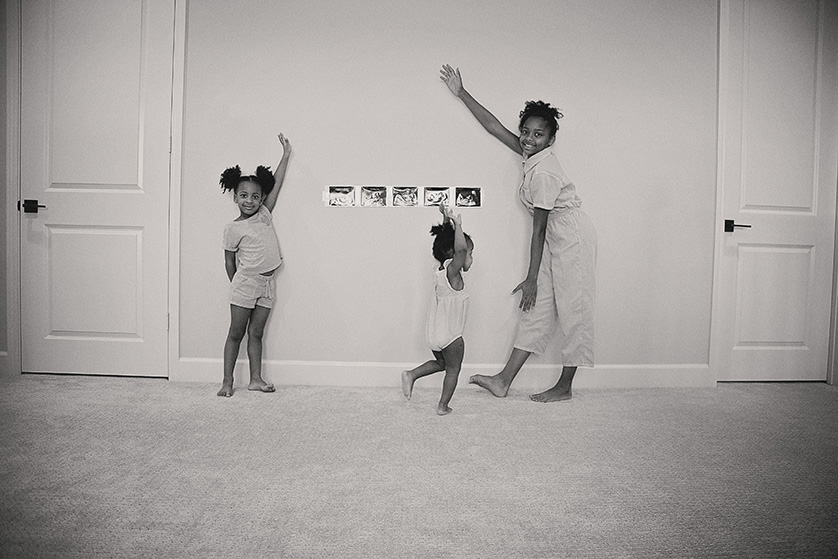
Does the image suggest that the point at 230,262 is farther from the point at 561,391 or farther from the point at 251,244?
the point at 561,391

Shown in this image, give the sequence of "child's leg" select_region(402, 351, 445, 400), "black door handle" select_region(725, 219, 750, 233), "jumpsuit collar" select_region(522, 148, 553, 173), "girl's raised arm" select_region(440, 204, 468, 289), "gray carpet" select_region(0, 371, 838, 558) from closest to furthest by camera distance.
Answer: "gray carpet" select_region(0, 371, 838, 558)
"girl's raised arm" select_region(440, 204, 468, 289)
"child's leg" select_region(402, 351, 445, 400)
"jumpsuit collar" select_region(522, 148, 553, 173)
"black door handle" select_region(725, 219, 750, 233)

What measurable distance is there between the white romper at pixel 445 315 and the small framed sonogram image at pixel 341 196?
2.29ft

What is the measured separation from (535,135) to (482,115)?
0.30 meters

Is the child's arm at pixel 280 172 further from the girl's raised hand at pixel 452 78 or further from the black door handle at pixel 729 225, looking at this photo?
the black door handle at pixel 729 225

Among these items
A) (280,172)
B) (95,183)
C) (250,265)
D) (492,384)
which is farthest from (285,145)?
(492,384)

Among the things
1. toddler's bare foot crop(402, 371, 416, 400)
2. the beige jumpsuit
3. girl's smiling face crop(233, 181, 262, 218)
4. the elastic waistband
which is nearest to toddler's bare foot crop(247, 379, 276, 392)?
toddler's bare foot crop(402, 371, 416, 400)

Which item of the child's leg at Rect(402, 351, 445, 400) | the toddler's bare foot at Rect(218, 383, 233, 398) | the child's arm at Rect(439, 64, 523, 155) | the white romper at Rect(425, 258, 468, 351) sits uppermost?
the child's arm at Rect(439, 64, 523, 155)

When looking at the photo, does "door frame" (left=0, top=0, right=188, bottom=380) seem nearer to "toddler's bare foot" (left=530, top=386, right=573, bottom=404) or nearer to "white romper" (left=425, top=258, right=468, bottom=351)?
"white romper" (left=425, top=258, right=468, bottom=351)

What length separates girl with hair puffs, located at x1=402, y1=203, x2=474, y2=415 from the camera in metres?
2.73

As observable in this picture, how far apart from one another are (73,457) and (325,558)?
1089mm

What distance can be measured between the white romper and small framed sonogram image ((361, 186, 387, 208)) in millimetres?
607

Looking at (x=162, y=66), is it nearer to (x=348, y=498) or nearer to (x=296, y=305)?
(x=296, y=305)

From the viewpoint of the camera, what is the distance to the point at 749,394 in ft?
10.4

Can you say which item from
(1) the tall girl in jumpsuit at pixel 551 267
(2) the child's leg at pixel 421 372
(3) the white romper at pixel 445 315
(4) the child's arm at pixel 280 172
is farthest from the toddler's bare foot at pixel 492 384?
(4) the child's arm at pixel 280 172
